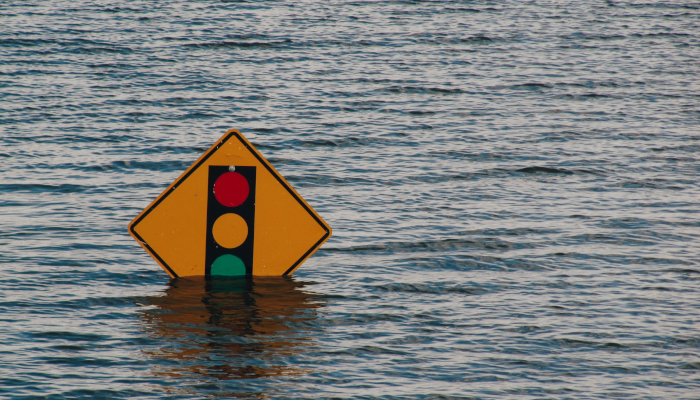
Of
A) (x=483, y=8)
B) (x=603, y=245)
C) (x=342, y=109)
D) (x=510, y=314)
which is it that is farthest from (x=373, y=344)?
(x=483, y=8)

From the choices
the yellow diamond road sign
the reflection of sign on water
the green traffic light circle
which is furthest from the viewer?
the green traffic light circle

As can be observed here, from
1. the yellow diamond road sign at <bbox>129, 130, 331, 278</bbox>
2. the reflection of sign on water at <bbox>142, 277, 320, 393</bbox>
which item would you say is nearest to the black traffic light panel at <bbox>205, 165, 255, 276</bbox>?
the yellow diamond road sign at <bbox>129, 130, 331, 278</bbox>

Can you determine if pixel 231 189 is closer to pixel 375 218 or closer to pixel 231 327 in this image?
pixel 231 327

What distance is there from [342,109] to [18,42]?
10.3 meters

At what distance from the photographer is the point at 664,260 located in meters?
8.78

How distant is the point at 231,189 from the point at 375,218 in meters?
2.87

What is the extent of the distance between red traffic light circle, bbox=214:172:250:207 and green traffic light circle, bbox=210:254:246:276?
481 mm

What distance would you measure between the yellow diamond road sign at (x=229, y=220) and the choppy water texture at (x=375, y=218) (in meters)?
0.25

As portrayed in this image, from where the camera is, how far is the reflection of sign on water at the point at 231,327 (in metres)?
6.21

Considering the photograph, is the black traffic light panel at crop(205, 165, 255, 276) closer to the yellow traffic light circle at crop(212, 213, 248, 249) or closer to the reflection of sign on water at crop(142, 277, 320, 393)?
the yellow traffic light circle at crop(212, 213, 248, 249)

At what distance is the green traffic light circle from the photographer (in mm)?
7773

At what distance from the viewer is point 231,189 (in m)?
7.61

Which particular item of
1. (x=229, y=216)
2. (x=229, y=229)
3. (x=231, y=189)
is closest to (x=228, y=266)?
(x=229, y=229)

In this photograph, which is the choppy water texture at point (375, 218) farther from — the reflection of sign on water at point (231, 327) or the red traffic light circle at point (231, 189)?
the red traffic light circle at point (231, 189)
